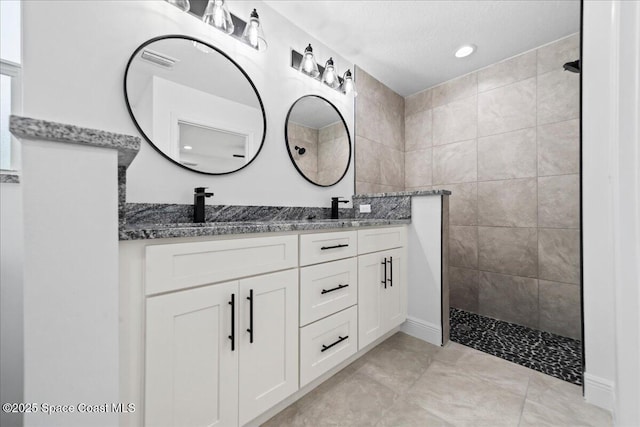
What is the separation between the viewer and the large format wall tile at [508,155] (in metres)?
2.22

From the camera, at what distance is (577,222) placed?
6.53ft

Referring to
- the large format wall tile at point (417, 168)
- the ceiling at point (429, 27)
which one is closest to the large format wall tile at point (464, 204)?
the large format wall tile at point (417, 168)

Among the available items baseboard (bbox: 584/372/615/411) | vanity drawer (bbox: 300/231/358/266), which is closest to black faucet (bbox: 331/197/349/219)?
vanity drawer (bbox: 300/231/358/266)

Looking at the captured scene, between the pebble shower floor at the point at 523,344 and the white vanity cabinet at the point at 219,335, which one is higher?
the white vanity cabinet at the point at 219,335

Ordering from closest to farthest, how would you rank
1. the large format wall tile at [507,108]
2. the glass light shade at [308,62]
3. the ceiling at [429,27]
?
the ceiling at [429,27], the glass light shade at [308,62], the large format wall tile at [507,108]

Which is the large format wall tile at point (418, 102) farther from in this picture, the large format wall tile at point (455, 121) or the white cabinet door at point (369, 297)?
the white cabinet door at point (369, 297)

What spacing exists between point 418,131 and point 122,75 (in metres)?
2.74

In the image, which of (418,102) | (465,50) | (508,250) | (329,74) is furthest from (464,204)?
(329,74)

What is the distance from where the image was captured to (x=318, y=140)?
218 centimetres

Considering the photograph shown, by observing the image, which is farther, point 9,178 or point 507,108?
point 507,108

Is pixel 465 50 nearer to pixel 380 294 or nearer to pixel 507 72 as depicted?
pixel 507 72

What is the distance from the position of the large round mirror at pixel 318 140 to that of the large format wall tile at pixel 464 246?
137 centimetres

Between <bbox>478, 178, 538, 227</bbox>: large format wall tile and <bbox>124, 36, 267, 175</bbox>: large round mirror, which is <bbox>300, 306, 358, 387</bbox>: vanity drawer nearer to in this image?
<bbox>124, 36, 267, 175</bbox>: large round mirror

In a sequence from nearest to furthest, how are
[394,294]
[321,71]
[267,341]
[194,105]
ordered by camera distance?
[267,341] < [194,105] < [394,294] < [321,71]
